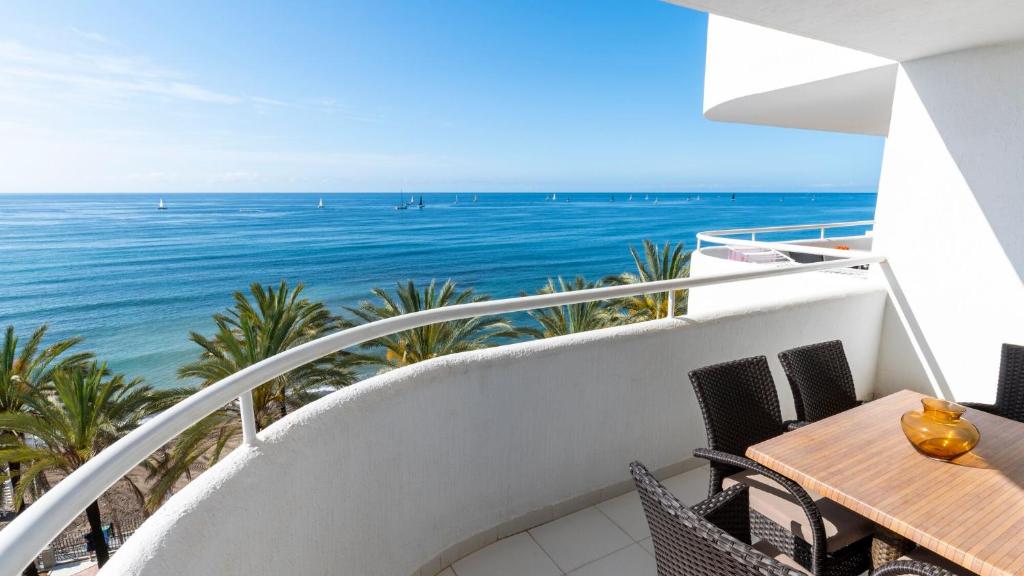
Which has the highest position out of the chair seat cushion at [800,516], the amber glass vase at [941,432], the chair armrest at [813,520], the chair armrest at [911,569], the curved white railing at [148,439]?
the curved white railing at [148,439]

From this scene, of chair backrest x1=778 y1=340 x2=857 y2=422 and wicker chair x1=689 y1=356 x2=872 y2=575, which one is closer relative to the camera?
wicker chair x1=689 y1=356 x2=872 y2=575

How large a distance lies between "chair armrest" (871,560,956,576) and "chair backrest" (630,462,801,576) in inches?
15.1

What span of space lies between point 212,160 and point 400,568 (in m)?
62.8

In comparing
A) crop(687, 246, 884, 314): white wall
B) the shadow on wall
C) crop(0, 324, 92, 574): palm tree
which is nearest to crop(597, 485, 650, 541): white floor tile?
crop(687, 246, 884, 314): white wall

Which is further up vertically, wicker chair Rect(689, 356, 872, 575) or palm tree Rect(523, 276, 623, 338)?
wicker chair Rect(689, 356, 872, 575)

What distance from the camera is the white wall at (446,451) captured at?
3.72 feet

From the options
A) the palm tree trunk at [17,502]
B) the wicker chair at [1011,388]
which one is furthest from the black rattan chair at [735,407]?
the palm tree trunk at [17,502]

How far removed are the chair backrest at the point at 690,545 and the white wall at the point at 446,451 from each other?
935 mm

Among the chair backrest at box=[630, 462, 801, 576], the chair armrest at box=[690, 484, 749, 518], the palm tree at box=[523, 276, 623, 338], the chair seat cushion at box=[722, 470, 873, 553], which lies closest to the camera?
the chair backrest at box=[630, 462, 801, 576]

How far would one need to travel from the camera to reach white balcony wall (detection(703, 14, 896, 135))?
3.78m

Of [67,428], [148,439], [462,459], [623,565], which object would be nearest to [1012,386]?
[623,565]

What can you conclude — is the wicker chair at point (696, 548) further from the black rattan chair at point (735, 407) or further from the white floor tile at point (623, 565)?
the white floor tile at point (623, 565)

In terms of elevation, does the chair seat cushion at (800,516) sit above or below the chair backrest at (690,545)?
below

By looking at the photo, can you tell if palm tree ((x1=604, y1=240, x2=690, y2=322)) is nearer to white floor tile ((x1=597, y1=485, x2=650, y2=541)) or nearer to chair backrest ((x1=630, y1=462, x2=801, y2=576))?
white floor tile ((x1=597, y1=485, x2=650, y2=541))
